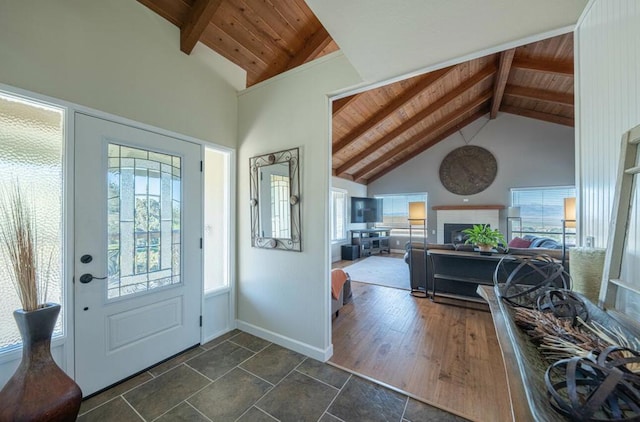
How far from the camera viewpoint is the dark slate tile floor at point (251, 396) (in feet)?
5.45

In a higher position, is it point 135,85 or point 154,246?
point 135,85

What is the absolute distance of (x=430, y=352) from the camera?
2439mm

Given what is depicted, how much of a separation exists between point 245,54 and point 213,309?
9.57ft

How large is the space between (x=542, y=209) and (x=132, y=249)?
8.46 m

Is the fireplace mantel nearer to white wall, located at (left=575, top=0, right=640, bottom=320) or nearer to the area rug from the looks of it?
the area rug

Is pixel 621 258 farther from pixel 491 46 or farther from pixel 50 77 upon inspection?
pixel 50 77

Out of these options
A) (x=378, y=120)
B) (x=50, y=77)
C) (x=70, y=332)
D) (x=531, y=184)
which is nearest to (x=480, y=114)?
(x=531, y=184)

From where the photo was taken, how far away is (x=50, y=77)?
5.49 feet

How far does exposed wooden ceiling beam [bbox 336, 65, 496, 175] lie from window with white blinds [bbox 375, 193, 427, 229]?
245 centimetres

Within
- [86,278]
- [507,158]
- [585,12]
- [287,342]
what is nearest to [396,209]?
[507,158]

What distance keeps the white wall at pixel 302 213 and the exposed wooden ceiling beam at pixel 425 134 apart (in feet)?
17.3

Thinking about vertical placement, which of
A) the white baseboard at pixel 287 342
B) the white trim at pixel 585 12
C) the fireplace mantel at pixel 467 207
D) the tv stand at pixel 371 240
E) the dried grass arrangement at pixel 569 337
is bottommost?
the white baseboard at pixel 287 342

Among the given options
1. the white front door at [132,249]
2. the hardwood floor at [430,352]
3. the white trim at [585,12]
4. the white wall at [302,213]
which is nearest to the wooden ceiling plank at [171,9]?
the white wall at [302,213]

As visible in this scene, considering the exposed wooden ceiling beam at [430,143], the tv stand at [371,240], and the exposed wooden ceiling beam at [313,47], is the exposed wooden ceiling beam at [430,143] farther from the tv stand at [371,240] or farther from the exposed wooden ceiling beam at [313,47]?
the exposed wooden ceiling beam at [313,47]
